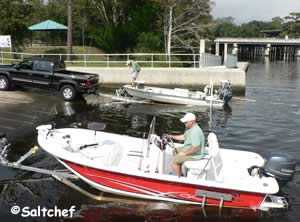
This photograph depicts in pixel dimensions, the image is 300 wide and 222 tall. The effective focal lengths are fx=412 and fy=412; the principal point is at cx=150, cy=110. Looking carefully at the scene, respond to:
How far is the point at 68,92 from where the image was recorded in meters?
19.3

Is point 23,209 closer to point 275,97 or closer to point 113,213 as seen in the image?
point 113,213

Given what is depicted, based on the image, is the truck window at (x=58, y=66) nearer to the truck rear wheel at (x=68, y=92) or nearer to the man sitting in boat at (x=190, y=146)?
the truck rear wheel at (x=68, y=92)

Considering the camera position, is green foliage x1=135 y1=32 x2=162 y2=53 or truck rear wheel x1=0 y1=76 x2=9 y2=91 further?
green foliage x1=135 y1=32 x2=162 y2=53

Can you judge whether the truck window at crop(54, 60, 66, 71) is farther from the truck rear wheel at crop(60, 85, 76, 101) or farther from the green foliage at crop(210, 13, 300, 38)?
the green foliage at crop(210, 13, 300, 38)

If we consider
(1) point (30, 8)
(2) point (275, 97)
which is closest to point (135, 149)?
(2) point (275, 97)

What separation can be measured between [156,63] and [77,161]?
22759 millimetres

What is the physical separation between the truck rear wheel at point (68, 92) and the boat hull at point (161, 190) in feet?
36.4

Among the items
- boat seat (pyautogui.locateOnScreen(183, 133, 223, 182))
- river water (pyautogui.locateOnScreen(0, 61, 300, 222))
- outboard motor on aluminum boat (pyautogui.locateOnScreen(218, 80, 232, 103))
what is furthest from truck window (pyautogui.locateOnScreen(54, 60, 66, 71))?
boat seat (pyautogui.locateOnScreen(183, 133, 223, 182))

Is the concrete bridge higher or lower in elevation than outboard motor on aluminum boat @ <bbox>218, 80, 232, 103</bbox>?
higher

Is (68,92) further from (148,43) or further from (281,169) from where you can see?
(148,43)

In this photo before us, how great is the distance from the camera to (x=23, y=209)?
26.4ft

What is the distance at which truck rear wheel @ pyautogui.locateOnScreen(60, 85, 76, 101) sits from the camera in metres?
19.3

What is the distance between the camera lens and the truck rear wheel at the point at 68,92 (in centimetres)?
1928

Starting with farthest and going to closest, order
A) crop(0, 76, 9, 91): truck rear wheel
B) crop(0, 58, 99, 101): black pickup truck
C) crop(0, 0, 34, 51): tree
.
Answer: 1. crop(0, 0, 34, 51): tree
2. crop(0, 76, 9, 91): truck rear wheel
3. crop(0, 58, 99, 101): black pickup truck
